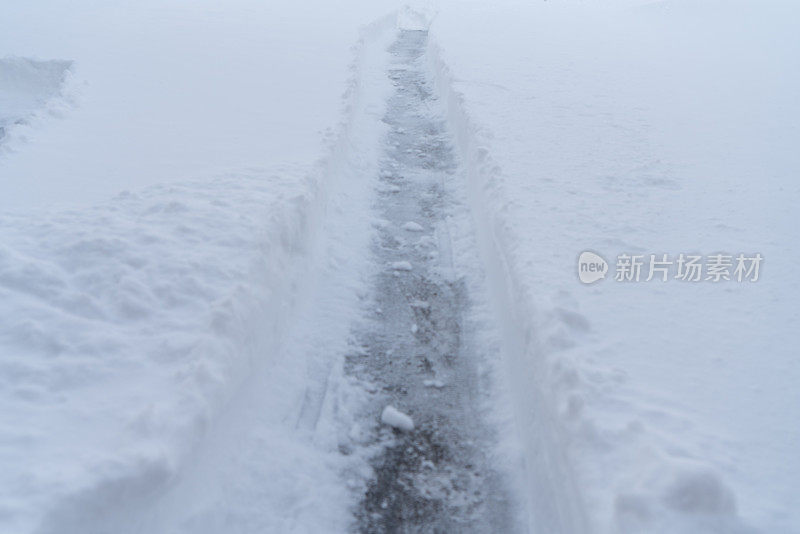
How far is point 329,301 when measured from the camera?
5930mm

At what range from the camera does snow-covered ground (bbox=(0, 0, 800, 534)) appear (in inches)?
134

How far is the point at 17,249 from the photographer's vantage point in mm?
5266

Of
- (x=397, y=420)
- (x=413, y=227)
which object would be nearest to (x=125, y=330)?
(x=397, y=420)

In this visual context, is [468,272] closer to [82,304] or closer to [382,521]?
[382,521]

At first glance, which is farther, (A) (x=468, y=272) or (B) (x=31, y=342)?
(A) (x=468, y=272)

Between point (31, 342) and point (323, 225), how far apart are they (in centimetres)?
353

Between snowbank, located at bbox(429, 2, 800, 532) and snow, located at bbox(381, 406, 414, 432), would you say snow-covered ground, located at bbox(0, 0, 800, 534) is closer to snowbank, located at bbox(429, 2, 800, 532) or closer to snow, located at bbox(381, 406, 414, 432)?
snowbank, located at bbox(429, 2, 800, 532)

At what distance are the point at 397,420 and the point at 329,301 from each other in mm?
1742

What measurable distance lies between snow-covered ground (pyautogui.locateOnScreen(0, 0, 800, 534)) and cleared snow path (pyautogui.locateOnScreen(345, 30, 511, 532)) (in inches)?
6.6

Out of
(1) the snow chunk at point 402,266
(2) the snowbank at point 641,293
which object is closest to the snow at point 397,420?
(2) the snowbank at point 641,293

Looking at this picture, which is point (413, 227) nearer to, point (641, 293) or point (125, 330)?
point (641, 293)

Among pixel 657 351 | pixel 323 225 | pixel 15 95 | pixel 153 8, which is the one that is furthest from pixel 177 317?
pixel 153 8

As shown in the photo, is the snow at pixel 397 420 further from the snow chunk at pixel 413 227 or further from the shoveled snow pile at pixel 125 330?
the snow chunk at pixel 413 227

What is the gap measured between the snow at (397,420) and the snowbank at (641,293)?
83 centimetres
